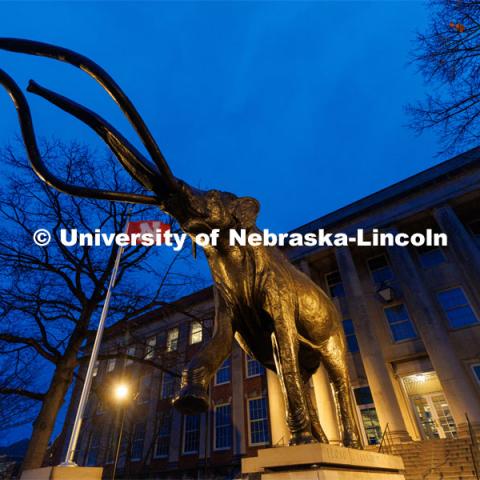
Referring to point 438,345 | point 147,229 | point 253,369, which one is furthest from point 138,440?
point 438,345

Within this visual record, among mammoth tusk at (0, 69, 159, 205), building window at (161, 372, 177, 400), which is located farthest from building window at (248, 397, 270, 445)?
mammoth tusk at (0, 69, 159, 205)

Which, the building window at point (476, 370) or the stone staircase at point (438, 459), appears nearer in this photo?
the stone staircase at point (438, 459)

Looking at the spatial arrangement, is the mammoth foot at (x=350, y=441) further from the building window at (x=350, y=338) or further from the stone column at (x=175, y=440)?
the stone column at (x=175, y=440)

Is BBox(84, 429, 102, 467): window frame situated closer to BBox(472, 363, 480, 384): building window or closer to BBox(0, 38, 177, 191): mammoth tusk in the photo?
BBox(472, 363, 480, 384): building window

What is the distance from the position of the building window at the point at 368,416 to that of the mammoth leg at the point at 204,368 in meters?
17.1

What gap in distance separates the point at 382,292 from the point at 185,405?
18.6m

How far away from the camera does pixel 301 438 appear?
2059 millimetres

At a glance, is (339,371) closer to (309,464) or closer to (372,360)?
(309,464)

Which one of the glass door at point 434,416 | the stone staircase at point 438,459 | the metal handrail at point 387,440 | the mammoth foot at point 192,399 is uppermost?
the glass door at point 434,416

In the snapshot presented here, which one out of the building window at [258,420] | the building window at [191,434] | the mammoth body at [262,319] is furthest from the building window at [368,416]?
the mammoth body at [262,319]

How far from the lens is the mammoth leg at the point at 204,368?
197 centimetres

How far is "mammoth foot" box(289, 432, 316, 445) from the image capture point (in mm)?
2038

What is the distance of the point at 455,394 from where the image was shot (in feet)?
41.2

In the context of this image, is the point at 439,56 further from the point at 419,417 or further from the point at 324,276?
the point at 324,276
